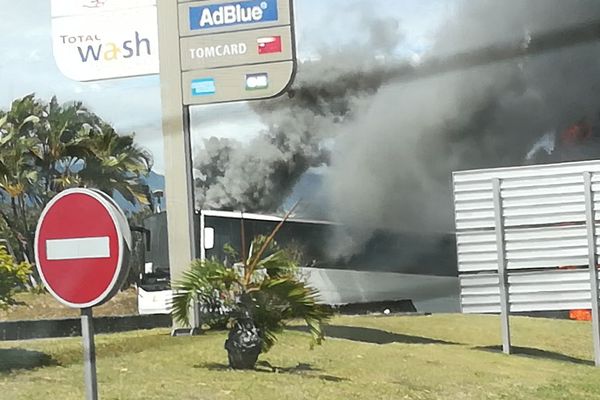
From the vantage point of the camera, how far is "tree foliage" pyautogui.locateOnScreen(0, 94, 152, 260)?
14.5 feet

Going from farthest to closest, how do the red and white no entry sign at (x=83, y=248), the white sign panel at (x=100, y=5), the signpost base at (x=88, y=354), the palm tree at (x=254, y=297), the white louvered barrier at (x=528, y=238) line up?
the white sign panel at (x=100, y=5), the palm tree at (x=254, y=297), the white louvered barrier at (x=528, y=238), the signpost base at (x=88, y=354), the red and white no entry sign at (x=83, y=248)

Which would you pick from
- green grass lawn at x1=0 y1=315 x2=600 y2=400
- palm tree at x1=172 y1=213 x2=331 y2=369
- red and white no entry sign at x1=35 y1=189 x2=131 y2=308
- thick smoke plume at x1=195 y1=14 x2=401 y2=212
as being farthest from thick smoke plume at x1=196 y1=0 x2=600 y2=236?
red and white no entry sign at x1=35 y1=189 x2=131 y2=308

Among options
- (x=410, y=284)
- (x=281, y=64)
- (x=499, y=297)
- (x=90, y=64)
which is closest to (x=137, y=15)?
(x=90, y=64)

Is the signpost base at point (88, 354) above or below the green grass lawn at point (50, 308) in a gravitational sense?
below

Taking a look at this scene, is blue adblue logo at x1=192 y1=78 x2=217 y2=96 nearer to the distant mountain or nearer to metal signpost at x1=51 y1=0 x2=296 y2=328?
metal signpost at x1=51 y1=0 x2=296 y2=328

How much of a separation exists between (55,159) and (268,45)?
985 mm

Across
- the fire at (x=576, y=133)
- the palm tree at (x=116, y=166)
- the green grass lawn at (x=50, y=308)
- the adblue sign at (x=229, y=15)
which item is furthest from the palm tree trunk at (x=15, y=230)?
the fire at (x=576, y=133)

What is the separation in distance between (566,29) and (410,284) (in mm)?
1097

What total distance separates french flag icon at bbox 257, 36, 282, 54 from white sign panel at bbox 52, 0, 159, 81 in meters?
0.43

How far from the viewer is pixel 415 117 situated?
4.15 metres

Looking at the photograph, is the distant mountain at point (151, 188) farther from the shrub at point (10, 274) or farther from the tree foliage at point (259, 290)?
the shrub at point (10, 274)

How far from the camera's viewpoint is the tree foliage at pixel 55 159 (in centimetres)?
441

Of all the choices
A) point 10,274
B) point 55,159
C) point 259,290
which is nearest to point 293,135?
point 259,290

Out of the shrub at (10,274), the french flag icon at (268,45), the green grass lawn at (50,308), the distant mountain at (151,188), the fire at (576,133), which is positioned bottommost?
the green grass lawn at (50,308)
